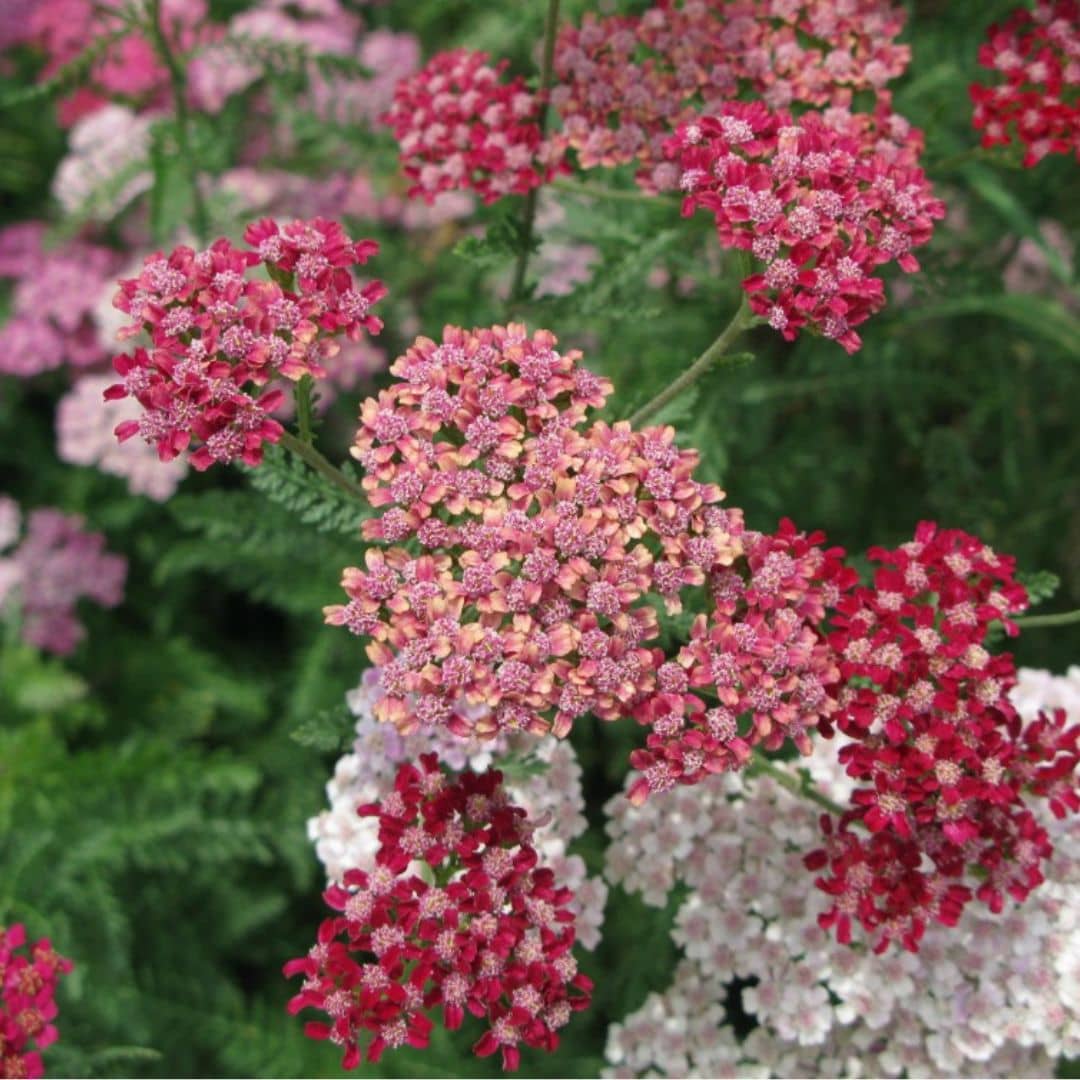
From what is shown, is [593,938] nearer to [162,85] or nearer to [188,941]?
[188,941]

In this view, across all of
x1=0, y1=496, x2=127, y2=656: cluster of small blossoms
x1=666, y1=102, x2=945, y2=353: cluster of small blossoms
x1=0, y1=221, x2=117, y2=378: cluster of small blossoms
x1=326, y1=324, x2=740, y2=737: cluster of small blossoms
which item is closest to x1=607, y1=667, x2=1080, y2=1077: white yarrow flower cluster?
x1=326, y1=324, x2=740, y2=737: cluster of small blossoms

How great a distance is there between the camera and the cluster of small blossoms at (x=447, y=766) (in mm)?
2176

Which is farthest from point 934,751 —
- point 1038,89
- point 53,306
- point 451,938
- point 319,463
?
point 53,306

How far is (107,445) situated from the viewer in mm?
3441

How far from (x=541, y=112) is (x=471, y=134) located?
0.56 ft

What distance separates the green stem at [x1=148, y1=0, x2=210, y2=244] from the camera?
2.71 metres

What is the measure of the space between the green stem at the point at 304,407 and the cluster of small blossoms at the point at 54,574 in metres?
1.94

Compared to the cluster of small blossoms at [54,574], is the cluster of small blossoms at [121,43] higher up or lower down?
higher up

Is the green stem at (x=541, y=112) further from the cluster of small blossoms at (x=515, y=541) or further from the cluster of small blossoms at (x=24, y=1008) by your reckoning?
the cluster of small blossoms at (x=24, y=1008)

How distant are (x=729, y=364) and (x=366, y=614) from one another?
0.69 metres

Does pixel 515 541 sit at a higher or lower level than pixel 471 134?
lower

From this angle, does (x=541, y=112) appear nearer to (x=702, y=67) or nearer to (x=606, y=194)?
(x=606, y=194)

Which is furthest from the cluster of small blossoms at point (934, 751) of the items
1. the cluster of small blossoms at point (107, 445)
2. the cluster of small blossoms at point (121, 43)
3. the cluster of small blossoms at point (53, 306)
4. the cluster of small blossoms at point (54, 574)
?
the cluster of small blossoms at point (121, 43)

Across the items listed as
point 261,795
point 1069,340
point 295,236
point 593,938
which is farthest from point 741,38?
point 261,795
